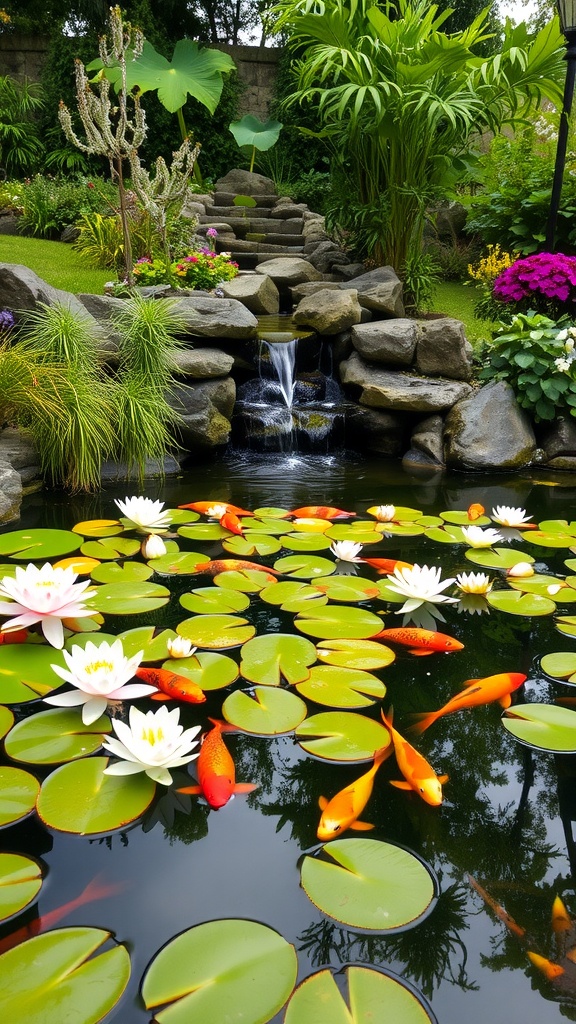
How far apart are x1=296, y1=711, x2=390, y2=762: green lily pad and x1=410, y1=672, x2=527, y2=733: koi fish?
0.14m

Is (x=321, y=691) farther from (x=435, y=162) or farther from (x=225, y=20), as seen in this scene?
(x=225, y=20)

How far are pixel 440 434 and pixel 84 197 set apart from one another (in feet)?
19.4

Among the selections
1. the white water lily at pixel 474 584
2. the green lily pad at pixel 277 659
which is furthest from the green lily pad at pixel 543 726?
the white water lily at pixel 474 584

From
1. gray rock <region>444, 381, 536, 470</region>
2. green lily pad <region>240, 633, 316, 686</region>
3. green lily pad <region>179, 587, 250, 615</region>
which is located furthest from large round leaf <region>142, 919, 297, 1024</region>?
gray rock <region>444, 381, 536, 470</region>

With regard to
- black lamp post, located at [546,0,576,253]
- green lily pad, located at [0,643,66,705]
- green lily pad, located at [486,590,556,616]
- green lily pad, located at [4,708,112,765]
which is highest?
black lamp post, located at [546,0,576,253]

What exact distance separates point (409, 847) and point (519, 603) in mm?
1112

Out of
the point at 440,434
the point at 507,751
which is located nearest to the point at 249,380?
the point at 440,434

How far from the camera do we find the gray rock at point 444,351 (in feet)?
15.5

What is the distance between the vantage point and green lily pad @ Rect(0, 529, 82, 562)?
233 centimetres

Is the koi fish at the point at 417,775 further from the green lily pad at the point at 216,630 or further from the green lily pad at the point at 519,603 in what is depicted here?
the green lily pad at the point at 519,603

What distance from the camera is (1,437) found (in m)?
3.72

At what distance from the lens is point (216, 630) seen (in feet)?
6.16

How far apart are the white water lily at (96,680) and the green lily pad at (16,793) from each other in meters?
0.16

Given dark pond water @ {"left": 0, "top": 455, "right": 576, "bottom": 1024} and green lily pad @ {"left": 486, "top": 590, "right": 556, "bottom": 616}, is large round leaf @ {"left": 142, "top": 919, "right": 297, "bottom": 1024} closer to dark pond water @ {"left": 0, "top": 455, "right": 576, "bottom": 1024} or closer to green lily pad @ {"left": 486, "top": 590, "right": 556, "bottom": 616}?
dark pond water @ {"left": 0, "top": 455, "right": 576, "bottom": 1024}
